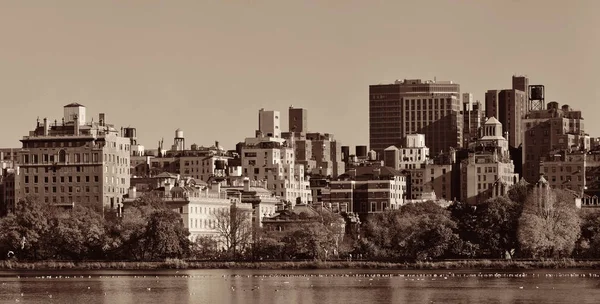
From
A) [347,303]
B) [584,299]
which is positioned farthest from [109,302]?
[584,299]

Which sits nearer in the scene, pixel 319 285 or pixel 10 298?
pixel 10 298

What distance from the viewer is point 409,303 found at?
161 metres

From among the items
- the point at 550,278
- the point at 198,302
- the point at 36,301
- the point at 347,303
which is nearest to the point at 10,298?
the point at 36,301

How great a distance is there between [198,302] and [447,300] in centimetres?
2061

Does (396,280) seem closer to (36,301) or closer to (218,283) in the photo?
(218,283)

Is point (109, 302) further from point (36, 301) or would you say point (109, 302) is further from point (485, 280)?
point (485, 280)

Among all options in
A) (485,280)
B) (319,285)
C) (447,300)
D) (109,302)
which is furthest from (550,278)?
(109,302)

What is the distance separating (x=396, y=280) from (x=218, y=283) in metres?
18.3

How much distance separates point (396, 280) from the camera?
19750cm

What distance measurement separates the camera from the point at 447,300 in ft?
536

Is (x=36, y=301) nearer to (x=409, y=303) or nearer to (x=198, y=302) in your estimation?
(x=198, y=302)

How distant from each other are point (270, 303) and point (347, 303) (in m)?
6.31

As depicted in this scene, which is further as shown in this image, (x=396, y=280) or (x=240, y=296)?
(x=396, y=280)

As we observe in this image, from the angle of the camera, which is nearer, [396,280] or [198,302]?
[198,302]
